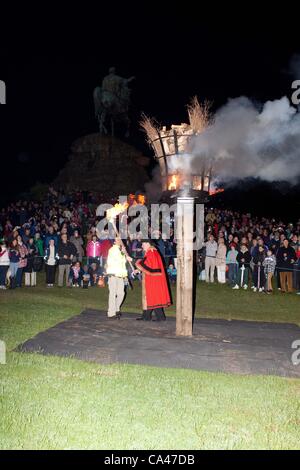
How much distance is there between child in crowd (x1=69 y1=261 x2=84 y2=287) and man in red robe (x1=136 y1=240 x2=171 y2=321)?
5524 millimetres

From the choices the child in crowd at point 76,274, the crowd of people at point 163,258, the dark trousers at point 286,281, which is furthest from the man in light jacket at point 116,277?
the dark trousers at point 286,281

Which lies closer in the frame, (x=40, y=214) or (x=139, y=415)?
(x=139, y=415)

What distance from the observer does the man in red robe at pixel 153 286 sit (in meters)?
8.99

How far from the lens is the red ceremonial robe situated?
8984 mm

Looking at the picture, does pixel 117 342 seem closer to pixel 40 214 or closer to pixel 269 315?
pixel 269 315

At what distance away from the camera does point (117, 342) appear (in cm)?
732

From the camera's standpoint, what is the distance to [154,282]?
909 cm

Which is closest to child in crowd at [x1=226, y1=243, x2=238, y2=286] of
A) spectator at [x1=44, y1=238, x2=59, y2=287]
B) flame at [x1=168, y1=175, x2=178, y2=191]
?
spectator at [x1=44, y1=238, x2=59, y2=287]

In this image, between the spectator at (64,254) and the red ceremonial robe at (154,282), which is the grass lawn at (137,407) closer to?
the red ceremonial robe at (154,282)

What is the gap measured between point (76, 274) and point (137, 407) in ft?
32.1

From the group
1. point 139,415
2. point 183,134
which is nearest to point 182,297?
point 183,134

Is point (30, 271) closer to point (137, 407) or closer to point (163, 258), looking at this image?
point (163, 258)
